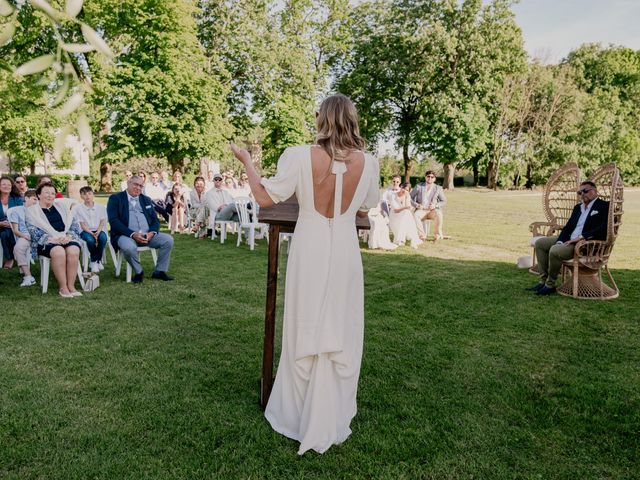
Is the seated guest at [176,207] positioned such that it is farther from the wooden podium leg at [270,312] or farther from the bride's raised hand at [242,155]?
the bride's raised hand at [242,155]

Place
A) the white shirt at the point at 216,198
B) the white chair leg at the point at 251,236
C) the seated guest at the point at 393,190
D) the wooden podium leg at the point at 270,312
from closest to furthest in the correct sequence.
A: the wooden podium leg at the point at 270,312, the white chair leg at the point at 251,236, the seated guest at the point at 393,190, the white shirt at the point at 216,198

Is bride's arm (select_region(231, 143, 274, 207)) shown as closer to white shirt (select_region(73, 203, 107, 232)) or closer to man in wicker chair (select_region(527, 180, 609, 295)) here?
man in wicker chair (select_region(527, 180, 609, 295))

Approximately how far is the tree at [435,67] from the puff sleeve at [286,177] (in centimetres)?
3076

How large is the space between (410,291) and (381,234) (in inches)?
161

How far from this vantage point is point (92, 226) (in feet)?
28.0

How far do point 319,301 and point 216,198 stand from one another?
10069 mm

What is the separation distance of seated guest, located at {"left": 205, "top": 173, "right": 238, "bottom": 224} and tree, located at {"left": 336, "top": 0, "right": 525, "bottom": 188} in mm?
22519

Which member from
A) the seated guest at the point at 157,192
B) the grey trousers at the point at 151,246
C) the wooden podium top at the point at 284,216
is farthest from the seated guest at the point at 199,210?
the wooden podium top at the point at 284,216

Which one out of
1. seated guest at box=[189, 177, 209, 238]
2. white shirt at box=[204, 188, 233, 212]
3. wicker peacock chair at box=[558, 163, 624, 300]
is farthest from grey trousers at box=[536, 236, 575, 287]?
seated guest at box=[189, 177, 209, 238]

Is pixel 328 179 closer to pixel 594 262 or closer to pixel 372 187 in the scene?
pixel 372 187

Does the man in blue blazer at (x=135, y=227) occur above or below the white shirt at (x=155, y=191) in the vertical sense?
below

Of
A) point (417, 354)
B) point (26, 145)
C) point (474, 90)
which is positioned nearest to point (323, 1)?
point (474, 90)

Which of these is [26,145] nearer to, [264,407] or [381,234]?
[381,234]

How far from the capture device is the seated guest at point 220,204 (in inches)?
491
